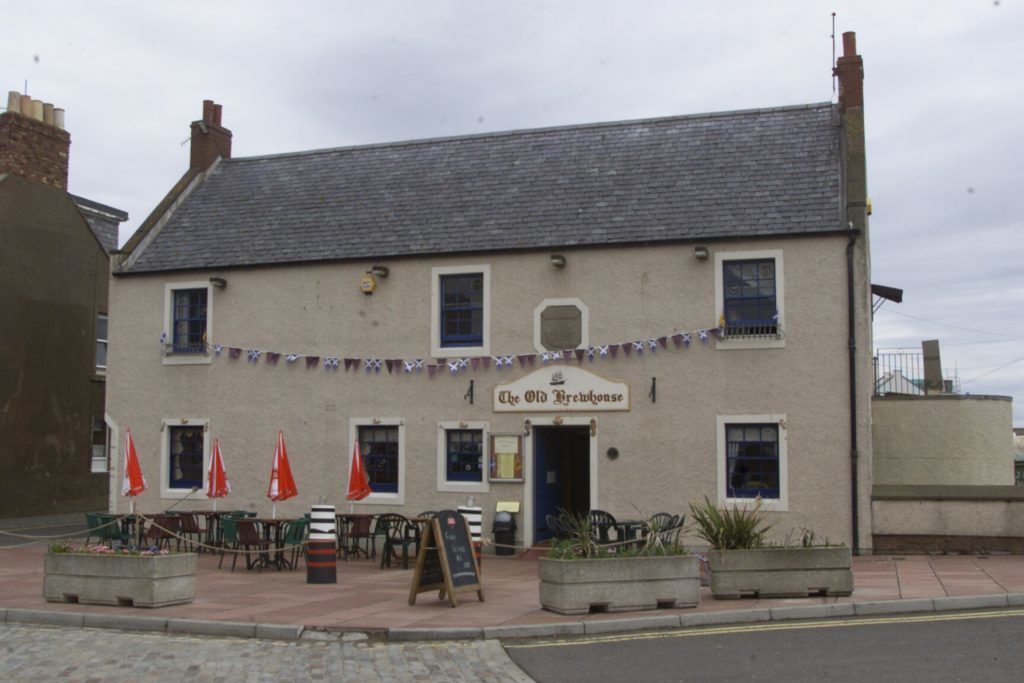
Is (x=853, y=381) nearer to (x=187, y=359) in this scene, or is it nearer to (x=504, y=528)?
(x=504, y=528)

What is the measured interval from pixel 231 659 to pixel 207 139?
58.6 feet

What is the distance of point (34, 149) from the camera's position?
26.9 meters

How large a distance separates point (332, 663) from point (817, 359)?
11.1 meters

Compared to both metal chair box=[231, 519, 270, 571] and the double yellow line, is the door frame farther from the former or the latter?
the double yellow line

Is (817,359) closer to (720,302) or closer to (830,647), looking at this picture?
(720,302)

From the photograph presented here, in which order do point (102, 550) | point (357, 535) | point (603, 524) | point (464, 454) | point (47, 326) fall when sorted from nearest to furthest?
point (102, 550) → point (603, 524) → point (357, 535) → point (464, 454) → point (47, 326)

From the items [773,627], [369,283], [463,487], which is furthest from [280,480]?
[773,627]

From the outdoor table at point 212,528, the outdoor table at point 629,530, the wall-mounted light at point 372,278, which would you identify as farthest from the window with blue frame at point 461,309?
the outdoor table at point 212,528

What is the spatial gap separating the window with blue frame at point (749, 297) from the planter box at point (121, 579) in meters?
10.0

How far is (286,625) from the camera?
11281mm

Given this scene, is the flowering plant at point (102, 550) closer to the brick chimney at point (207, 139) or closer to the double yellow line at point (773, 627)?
the double yellow line at point (773, 627)

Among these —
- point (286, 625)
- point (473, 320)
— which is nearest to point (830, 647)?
point (286, 625)

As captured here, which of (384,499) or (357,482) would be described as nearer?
(357,482)

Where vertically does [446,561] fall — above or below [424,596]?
above
